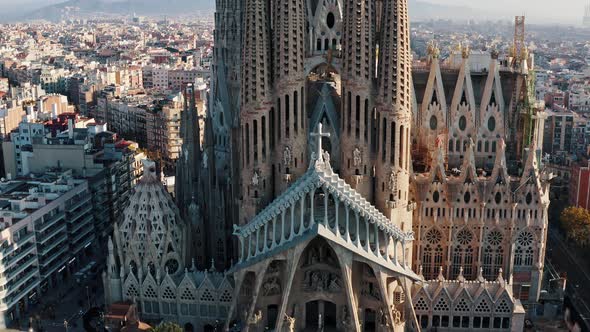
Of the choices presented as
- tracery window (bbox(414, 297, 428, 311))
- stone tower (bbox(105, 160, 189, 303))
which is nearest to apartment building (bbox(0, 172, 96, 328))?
stone tower (bbox(105, 160, 189, 303))

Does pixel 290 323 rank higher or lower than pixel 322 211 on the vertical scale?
lower

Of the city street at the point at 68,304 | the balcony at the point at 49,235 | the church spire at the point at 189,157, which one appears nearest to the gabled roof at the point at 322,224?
the church spire at the point at 189,157

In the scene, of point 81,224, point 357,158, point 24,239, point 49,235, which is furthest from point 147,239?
point 357,158

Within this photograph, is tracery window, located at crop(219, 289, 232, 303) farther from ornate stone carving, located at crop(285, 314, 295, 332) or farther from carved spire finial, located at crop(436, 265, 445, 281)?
carved spire finial, located at crop(436, 265, 445, 281)

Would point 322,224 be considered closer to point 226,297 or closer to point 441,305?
point 226,297

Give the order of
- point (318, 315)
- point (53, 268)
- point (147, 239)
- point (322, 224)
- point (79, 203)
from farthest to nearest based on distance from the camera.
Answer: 1. point (79, 203)
2. point (53, 268)
3. point (147, 239)
4. point (318, 315)
5. point (322, 224)
